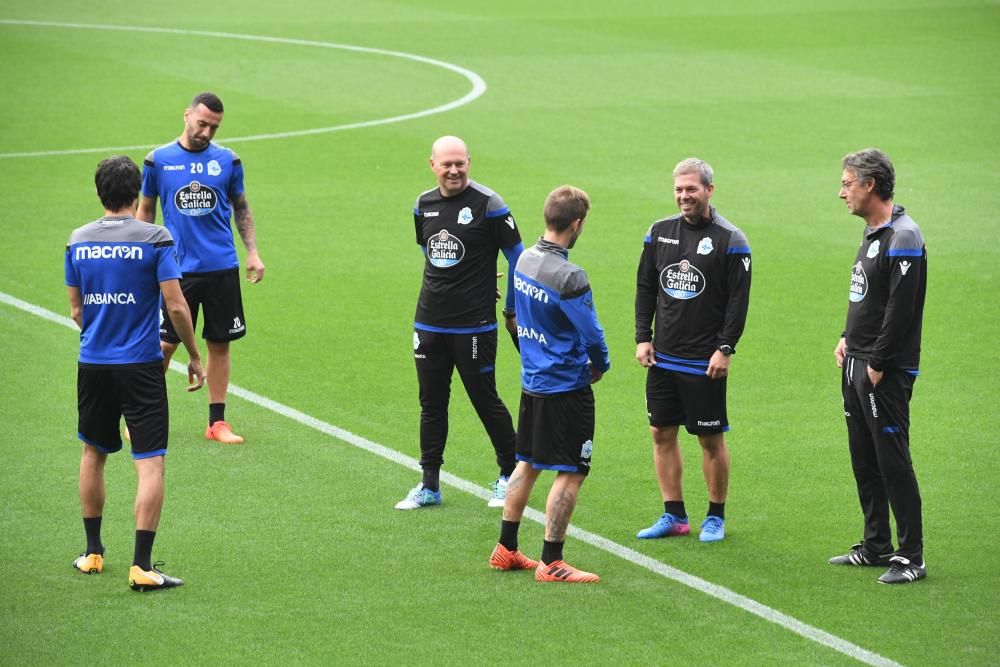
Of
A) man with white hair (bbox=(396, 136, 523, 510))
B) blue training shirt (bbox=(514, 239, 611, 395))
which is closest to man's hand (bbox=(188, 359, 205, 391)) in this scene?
man with white hair (bbox=(396, 136, 523, 510))

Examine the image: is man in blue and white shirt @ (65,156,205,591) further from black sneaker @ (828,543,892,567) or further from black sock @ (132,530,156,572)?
black sneaker @ (828,543,892,567)

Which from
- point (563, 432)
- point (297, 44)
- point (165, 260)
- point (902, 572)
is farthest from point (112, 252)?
point (297, 44)

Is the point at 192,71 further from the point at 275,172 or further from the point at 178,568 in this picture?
the point at 178,568

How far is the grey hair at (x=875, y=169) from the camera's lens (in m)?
8.29

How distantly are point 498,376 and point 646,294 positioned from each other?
3626mm

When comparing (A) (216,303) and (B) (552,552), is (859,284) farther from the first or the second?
(A) (216,303)

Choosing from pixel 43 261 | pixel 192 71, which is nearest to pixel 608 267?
pixel 43 261

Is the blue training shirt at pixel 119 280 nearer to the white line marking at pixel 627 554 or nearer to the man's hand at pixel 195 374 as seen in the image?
the man's hand at pixel 195 374

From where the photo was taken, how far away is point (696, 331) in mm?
9000

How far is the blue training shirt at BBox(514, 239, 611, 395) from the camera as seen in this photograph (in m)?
8.12

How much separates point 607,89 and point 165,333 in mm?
17103

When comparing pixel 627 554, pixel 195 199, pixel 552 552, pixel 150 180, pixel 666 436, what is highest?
pixel 150 180

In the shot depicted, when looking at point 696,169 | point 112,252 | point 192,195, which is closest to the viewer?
point 112,252

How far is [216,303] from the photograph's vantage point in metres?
11.2
